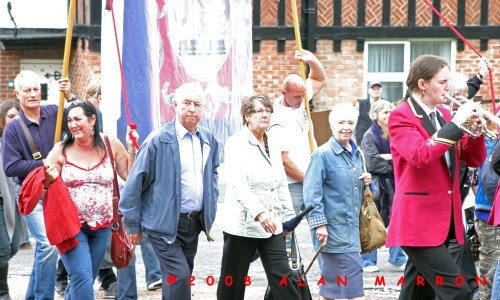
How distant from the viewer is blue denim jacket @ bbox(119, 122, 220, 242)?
7.62 metres

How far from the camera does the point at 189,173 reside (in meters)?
7.76

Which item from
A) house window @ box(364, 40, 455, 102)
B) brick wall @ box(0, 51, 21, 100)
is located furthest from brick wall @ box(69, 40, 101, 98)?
house window @ box(364, 40, 455, 102)

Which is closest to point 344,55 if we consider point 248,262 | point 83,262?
point 248,262

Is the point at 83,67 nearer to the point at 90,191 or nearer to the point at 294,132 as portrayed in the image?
the point at 294,132

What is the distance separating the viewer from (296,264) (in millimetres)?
8047

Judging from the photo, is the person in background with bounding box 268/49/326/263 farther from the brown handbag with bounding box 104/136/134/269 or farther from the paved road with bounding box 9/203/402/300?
the brown handbag with bounding box 104/136/134/269

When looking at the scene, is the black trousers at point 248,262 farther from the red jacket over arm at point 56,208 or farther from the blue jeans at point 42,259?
the blue jeans at point 42,259

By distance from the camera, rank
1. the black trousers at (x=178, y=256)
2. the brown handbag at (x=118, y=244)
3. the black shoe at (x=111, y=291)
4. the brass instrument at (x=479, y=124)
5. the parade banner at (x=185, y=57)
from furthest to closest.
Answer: the black shoe at (x=111, y=291)
the parade banner at (x=185, y=57)
the brown handbag at (x=118, y=244)
the black trousers at (x=178, y=256)
the brass instrument at (x=479, y=124)

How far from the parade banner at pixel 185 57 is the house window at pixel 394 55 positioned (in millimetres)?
12403

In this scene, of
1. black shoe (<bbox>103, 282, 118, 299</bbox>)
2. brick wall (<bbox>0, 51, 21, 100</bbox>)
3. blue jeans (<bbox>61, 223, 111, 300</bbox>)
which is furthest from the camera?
brick wall (<bbox>0, 51, 21, 100</bbox>)

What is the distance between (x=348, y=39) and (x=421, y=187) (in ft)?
47.5

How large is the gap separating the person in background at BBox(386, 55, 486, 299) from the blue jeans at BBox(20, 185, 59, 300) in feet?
8.76

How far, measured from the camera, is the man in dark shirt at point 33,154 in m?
8.42

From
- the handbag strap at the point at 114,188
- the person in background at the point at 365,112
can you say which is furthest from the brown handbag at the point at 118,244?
the person in background at the point at 365,112
